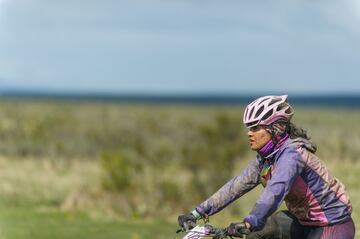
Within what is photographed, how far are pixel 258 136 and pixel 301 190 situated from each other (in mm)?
522

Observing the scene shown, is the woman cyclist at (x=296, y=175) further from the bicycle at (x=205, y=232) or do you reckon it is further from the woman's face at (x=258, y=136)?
the bicycle at (x=205, y=232)

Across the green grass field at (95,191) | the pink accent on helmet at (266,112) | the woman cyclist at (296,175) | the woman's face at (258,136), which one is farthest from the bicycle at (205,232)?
the green grass field at (95,191)

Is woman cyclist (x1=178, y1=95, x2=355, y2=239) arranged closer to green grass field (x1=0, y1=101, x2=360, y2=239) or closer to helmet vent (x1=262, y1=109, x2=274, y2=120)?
helmet vent (x1=262, y1=109, x2=274, y2=120)

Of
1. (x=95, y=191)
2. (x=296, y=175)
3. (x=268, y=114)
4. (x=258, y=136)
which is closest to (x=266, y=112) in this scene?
(x=268, y=114)

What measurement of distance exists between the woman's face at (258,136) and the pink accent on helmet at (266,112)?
5cm

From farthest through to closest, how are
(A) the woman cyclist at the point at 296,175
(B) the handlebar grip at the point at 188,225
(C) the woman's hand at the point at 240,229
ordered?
(B) the handlebar grip at the point at 188,225 → (A) the woman cyclist at the point at 296,175 → (C) the woman's hand at the point at 240,229

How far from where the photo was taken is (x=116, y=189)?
27.2 m

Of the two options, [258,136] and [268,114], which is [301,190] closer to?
[258,136]

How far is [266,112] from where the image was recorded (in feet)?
20.2

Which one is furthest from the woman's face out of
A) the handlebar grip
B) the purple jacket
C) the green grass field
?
the green grass field

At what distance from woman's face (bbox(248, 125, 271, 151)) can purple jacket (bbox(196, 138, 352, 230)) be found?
0.41 ft

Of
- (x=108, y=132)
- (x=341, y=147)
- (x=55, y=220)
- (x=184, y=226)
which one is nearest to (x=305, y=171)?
(x=184, y=226)

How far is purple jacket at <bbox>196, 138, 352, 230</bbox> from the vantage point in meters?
5.85

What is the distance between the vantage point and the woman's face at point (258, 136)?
20.3ft
